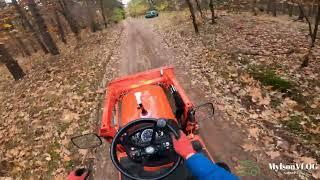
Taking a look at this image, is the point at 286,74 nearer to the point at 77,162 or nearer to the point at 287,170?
the point at 287,170

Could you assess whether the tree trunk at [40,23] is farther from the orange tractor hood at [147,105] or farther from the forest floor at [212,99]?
the orange tractor hood at [147,105]

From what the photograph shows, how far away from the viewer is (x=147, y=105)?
5461 millimetres

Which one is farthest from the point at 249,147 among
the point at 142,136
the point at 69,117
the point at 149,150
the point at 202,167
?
the point at 69,117

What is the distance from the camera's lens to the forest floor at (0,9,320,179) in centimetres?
700

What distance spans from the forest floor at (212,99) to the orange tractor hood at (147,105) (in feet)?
6.73

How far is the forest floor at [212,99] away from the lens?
700 centimetres

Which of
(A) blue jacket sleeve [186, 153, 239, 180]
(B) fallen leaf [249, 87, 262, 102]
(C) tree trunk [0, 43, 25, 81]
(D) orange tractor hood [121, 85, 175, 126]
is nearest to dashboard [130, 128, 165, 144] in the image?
(D) orange tractor hood [121, 85, 175, 126]

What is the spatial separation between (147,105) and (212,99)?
422cm

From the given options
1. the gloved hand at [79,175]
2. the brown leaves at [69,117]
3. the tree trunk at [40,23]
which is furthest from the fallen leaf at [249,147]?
the tree trunk at [40,23]

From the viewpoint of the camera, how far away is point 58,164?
7656mm

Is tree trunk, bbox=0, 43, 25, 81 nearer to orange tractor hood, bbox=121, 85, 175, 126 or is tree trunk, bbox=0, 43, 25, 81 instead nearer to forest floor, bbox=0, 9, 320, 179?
forest floor, bbox=0, 9, 320, 179

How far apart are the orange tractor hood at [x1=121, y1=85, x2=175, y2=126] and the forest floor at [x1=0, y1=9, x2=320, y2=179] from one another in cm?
→ 205

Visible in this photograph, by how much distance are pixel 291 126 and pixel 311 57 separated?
5428 mm

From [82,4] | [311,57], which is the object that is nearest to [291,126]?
[311,57]
